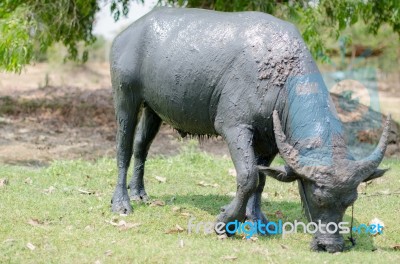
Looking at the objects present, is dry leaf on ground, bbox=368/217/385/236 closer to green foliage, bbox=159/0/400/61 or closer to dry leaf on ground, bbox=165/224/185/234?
dry leaf on ground, bbox=165/224/185/234

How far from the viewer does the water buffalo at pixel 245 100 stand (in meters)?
5.42

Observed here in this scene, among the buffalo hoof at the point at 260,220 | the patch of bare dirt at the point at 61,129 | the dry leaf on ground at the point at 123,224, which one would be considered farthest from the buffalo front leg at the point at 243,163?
the patch of bare dirt at the point at 61,129

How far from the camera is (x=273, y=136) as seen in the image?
19.8 feet

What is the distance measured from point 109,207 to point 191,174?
2339 millimetres

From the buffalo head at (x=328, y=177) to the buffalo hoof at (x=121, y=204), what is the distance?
81.8 inches

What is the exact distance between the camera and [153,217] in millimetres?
6852

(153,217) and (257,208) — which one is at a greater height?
(257,208)

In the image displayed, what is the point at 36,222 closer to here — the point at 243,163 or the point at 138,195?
the point at 138,195

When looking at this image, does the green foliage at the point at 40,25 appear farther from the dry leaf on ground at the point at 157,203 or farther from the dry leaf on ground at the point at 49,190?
the dry leaf on ground at the point at 157,203

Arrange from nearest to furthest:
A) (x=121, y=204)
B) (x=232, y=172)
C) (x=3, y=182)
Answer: (x=121, y=204) < (x=3, y=182) < (x=232, y=172)

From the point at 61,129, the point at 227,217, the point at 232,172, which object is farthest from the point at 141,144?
the point at 61,129

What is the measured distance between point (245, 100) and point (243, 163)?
0.59m

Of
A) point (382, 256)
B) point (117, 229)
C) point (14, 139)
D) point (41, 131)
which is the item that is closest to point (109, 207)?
point (117, 229)

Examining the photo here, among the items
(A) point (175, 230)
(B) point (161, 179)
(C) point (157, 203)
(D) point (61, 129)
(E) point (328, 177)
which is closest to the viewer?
(E) point (328, 177)
